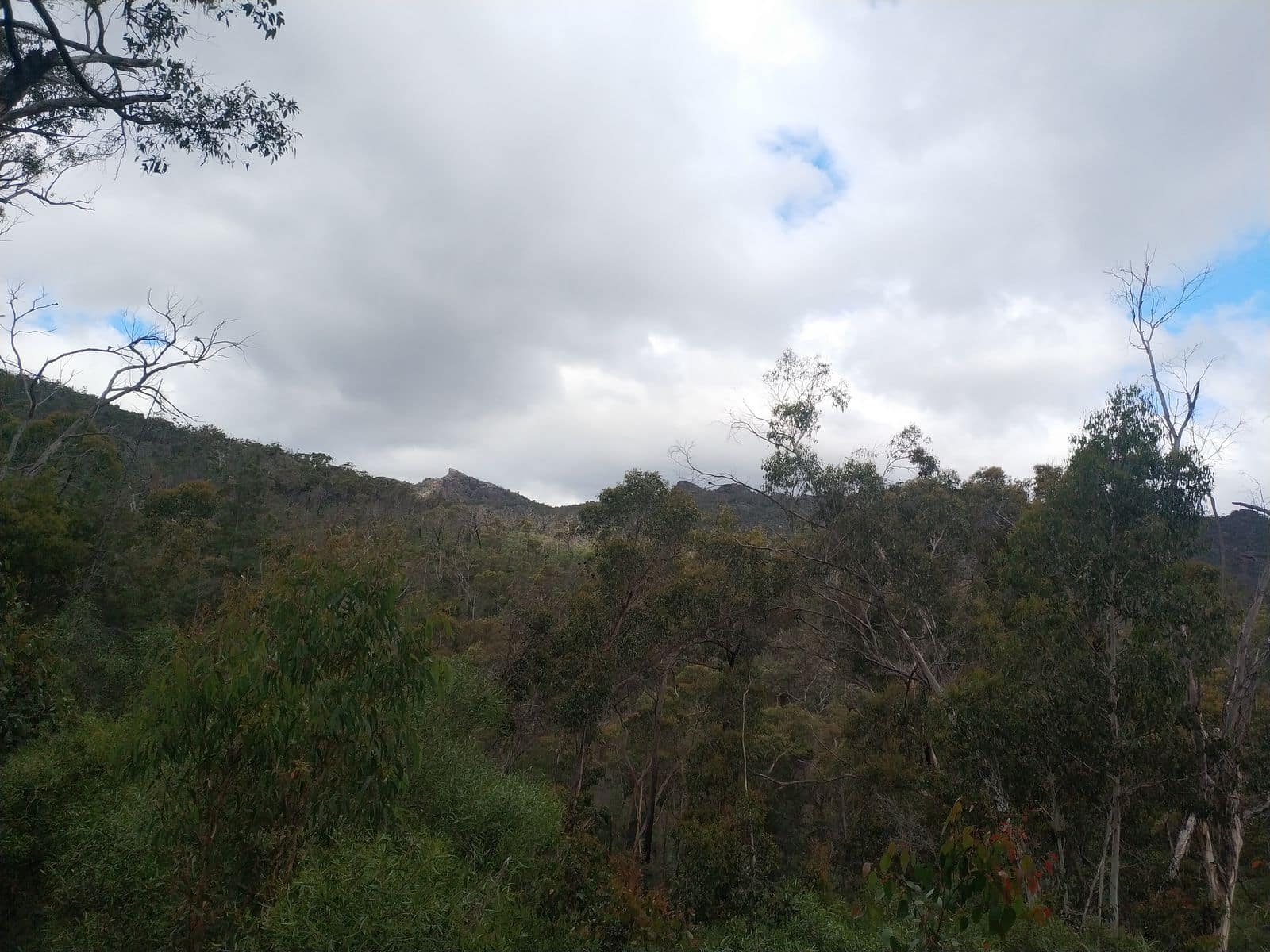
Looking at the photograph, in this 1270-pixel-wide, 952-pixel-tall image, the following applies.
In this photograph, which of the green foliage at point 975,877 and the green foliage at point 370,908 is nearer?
the green foliage at point 975,877

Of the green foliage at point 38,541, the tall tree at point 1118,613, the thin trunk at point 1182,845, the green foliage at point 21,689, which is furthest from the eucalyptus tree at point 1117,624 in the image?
the green foliage at point 38,541

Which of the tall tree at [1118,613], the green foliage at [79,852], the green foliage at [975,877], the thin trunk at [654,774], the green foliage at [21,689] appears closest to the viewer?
the green foliage at [975,877]

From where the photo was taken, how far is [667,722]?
22.0m

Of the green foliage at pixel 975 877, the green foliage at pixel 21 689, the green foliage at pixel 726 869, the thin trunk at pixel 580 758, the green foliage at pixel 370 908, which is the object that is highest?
the green foliage at pixel 975 877

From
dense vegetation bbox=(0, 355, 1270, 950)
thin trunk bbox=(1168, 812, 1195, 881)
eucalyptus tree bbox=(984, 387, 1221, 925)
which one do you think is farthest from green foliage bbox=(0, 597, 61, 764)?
thin trunk bbox=(1168, 812, 1195, 881)

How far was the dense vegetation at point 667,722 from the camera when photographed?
533 centimetres

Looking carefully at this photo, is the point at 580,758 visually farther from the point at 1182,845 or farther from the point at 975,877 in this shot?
the point at 975,877

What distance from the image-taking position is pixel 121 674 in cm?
1744

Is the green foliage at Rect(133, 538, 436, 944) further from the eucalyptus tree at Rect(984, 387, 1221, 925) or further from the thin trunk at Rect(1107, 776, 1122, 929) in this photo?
the thin trunk at Rect(1107, 776, 1122, 929)

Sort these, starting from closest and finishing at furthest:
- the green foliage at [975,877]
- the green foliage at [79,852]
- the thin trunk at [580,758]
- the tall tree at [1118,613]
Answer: the green foliage at [975,877]
the green foliage at [79,852]
the tall tree at [1118,613]
the thin trunk at [580,758]

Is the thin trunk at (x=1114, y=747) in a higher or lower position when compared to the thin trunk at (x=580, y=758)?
higher

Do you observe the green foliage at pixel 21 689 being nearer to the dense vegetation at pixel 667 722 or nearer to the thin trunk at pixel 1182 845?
the dense vegetation at pixel 667 722

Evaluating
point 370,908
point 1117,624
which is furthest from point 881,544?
point 370,908

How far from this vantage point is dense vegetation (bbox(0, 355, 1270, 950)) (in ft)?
17.5
